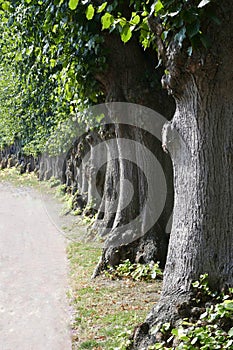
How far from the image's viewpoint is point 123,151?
8.83 m

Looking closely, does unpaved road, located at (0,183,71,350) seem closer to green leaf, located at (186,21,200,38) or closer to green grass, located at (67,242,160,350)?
green grass, located at (67,242,160,350)

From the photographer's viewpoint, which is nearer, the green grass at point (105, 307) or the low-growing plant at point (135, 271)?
the green grass at point (105, 307)

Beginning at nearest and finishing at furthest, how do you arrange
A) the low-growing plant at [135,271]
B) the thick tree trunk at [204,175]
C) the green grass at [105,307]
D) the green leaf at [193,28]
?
the green leaf at [193,28] < the thick tree trunk at [204,175] < the green grass at [105,307] < the low-growing plant at [135,271]

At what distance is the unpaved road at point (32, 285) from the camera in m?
6.14

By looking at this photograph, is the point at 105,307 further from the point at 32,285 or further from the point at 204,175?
the point at 204,175

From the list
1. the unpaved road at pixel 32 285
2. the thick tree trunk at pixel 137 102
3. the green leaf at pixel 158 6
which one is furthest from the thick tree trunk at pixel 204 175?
the thick tree trunk at pixel 137 102

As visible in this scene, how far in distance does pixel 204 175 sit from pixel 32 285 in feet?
14.7

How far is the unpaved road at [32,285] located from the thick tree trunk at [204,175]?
5.15 ft

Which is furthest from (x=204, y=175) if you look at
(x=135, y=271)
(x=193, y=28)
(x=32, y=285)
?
(x=32, y=285)

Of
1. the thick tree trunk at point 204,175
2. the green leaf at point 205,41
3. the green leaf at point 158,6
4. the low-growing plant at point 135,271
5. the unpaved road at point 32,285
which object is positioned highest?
the green leaf at point 158,6

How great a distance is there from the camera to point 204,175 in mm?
5043

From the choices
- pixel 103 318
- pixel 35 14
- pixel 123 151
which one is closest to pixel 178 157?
pixel 103 318

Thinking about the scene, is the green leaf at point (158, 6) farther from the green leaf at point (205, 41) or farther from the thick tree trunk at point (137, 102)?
the thick tree trunk at point (137, 102)

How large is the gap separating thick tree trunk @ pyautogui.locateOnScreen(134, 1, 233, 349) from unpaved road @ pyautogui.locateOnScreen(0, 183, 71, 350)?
157 centimetres
